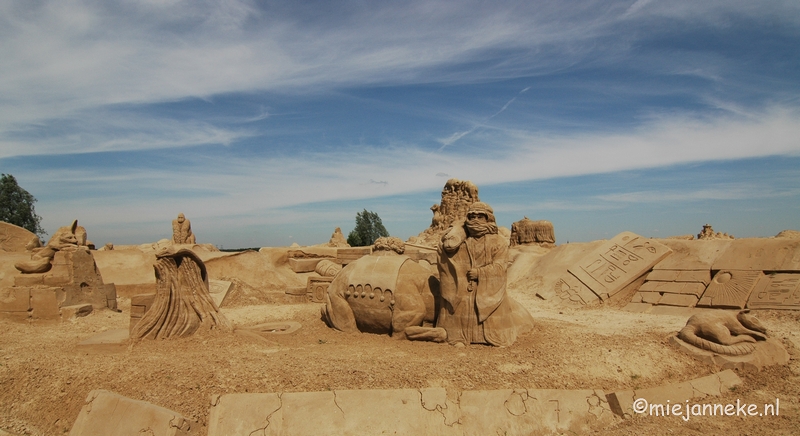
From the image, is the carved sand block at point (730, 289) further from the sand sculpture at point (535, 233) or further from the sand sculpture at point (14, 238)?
the sand sculpture at point (14, 238)

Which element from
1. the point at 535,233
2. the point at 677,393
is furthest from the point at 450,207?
the point at 677,393

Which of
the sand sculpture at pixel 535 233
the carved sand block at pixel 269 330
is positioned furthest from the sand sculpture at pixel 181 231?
the sand sculpture at pixel 535 233

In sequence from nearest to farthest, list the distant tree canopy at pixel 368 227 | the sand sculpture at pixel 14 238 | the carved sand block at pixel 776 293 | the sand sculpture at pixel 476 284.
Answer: the sand sculpture at pixel 476 284 < the carved sand block at pixel 776 293 < the sand sculpture at pixel 14 238 < the distant tree canopy at pixel 368 227

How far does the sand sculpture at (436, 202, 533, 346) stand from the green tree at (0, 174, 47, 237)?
77.8 feet

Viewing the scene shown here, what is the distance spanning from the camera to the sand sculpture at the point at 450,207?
21219 millimetres

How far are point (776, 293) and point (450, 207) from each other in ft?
45.7

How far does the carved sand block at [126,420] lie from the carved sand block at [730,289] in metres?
9.64

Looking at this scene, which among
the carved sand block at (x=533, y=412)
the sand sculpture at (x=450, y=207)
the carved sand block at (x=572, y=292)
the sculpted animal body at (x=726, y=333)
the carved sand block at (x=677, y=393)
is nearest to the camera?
the carved sand block at (x=533, y=412)

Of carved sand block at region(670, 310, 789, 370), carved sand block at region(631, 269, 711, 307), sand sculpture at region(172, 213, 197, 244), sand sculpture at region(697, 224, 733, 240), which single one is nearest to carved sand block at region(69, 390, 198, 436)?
carved sand block at region(670, 310, 789, 370)

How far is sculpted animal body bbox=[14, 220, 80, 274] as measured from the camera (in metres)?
9.59

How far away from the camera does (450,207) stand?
21.8m

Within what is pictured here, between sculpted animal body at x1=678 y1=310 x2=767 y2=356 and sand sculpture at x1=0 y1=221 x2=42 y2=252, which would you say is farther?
sand sculpture at x1=0 y1=221 x2=42 y2=252

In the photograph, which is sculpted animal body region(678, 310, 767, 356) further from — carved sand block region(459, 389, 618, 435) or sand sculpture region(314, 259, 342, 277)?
sand sculpture region(314, 259, 342, 277)

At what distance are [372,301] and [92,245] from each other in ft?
39.6
